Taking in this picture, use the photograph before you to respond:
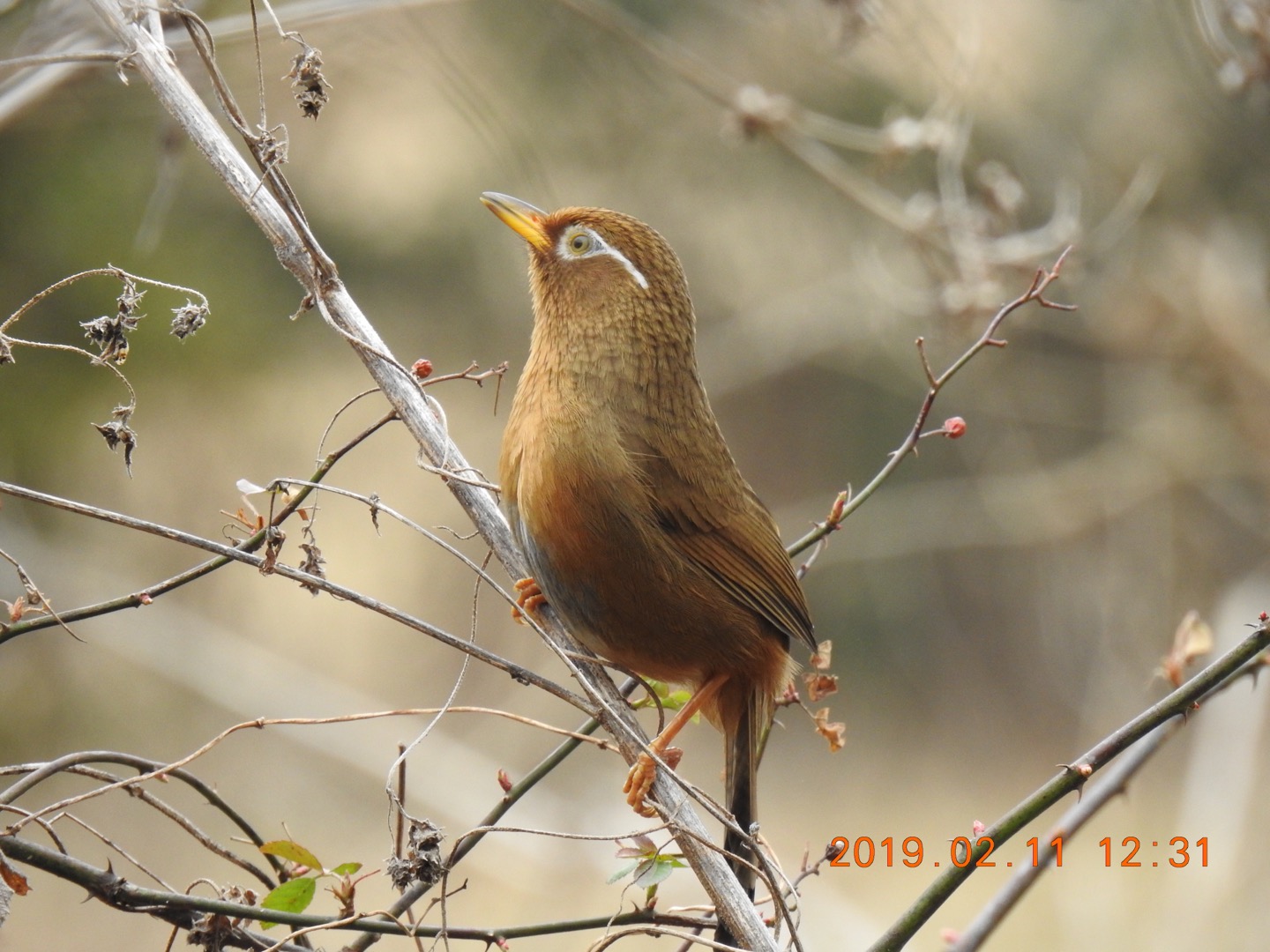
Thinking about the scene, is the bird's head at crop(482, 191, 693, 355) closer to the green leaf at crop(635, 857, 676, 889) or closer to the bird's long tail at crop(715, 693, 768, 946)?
the bird's long tail at crop(715, 693, 768, 946)

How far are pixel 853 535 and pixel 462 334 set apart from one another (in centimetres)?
395

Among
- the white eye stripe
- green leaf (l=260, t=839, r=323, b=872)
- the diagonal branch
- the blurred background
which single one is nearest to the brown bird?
the white eye stripe

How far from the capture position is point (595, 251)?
349cm

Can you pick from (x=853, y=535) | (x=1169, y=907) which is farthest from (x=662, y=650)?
(x=853, y=535)

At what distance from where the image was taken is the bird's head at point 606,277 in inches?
134

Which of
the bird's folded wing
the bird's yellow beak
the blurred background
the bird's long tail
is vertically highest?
the blurred background

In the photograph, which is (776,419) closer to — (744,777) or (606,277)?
(606,277)

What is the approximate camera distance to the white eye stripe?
3.46 metres

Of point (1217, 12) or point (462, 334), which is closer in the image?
point (1217, 12)

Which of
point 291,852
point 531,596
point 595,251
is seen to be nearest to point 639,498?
point 531,596

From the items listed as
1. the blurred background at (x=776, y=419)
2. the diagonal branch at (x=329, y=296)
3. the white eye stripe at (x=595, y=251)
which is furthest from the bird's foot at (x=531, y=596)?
the blurred background at (x=776, y=419)

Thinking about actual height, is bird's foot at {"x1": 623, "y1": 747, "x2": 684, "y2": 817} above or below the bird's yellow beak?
below

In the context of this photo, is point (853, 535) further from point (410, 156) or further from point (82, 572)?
point (82, 572)

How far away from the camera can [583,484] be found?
3.03 m
